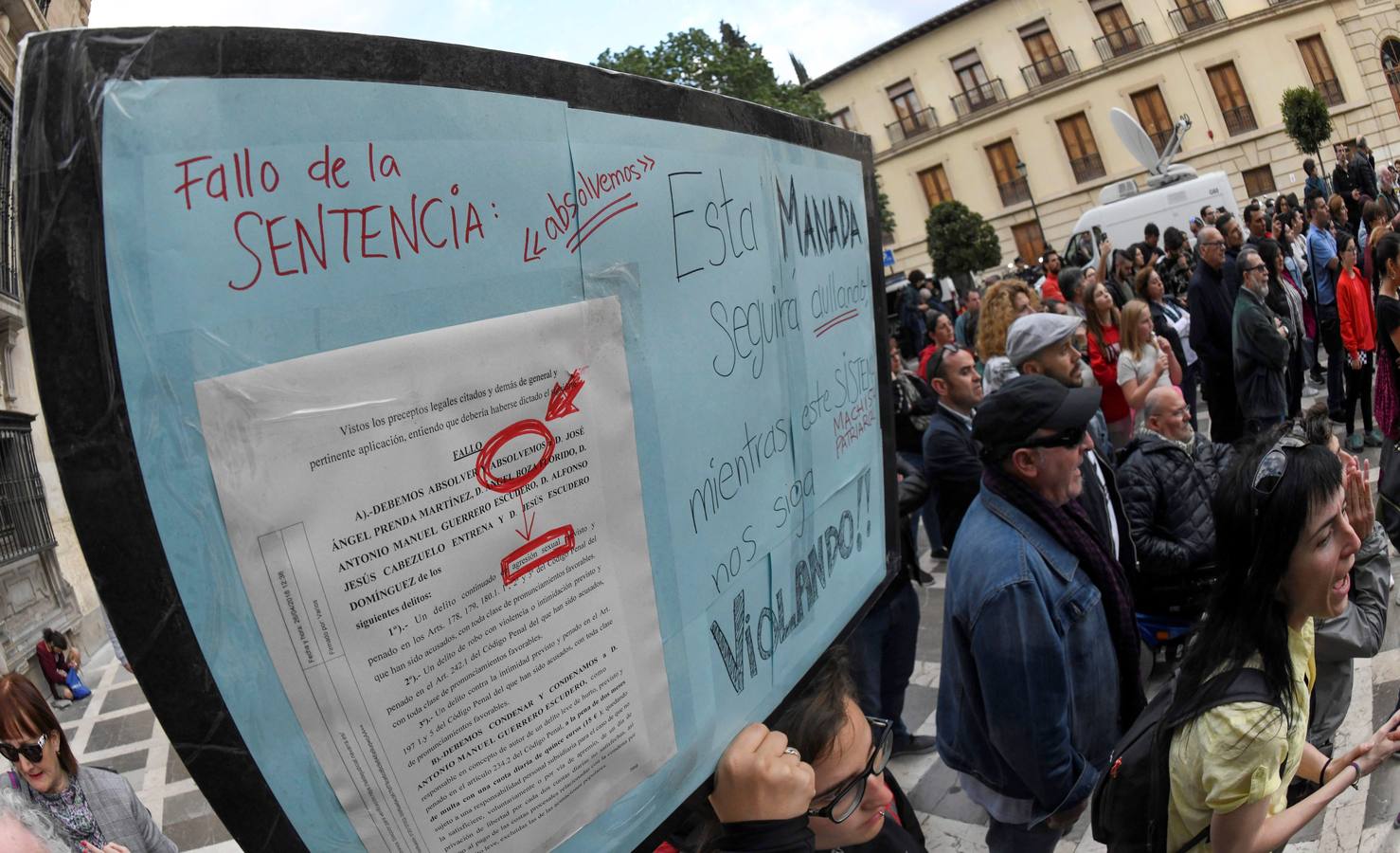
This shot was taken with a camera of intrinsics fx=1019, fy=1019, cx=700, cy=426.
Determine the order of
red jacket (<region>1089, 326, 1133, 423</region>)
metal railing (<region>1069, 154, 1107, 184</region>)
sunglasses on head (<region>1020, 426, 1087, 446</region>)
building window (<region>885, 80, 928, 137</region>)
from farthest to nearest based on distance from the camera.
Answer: building window (<region>885, 80, 928, 137</region>) < metal railing (<region>1069, 154, 1107, 184</region>) < red jacket (<region>1089, 326, 1133, 423</region>) < sunglasses on head (<region>1020, 426, 1087, 446</region>)

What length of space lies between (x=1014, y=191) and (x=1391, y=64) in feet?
38.4

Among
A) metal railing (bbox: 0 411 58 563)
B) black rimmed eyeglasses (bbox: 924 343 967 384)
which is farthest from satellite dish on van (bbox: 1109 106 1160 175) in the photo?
metal railing (bbox: 0 411 58 563)

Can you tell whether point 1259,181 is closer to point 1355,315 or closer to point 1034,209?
point 1034,209

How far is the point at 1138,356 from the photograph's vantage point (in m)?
5.26

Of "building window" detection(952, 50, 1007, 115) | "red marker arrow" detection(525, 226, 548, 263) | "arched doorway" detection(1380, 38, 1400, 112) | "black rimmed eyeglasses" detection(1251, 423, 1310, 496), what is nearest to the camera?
"red marker arrow" detection(525, 226, 548, 263)

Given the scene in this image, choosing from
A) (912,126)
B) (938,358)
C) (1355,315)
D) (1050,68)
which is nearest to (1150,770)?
(938,358)

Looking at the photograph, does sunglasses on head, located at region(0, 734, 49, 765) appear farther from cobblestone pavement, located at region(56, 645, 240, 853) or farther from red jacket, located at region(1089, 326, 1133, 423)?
red jacket, located at region(1089, 326, 1133, 423)

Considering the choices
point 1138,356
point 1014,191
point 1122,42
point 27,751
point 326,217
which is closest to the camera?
Answer: point 326,217

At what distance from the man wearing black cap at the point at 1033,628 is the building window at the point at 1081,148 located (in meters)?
36.2

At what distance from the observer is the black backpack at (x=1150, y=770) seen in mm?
1780

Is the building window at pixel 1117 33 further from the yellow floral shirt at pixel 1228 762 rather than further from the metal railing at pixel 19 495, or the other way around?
the yellow floral shirt at pixel 1228 762

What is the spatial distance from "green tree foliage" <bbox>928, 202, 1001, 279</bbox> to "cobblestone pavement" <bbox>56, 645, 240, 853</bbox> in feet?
81.9

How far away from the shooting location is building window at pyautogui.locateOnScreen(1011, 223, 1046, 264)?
36.6 meters

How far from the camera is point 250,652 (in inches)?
29.3
